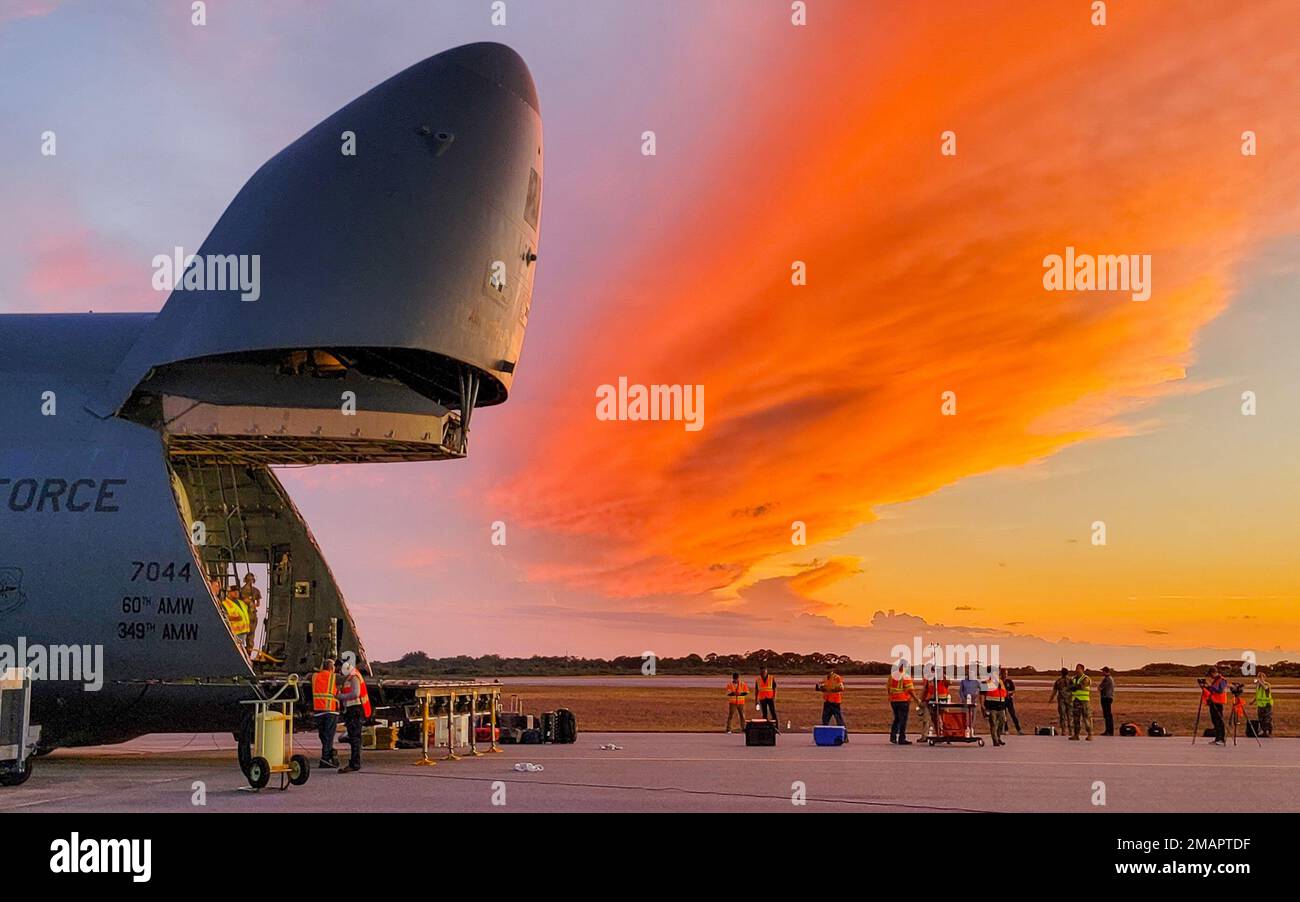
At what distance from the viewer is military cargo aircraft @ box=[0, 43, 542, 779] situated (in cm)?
1981

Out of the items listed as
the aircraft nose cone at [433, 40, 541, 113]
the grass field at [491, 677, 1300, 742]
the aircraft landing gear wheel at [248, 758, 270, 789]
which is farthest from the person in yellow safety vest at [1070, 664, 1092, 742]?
the aircraft landing gear wheel at [248, 758, 270, 789]

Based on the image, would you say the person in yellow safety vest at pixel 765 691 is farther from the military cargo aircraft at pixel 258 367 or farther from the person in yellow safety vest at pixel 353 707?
the person in yellow safety vest at pixel 353 707

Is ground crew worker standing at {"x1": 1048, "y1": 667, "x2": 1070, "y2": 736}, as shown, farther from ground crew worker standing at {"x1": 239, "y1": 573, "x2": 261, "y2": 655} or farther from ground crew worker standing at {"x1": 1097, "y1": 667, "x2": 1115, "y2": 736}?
ground crew worker standing at {"x1": 239, "y1": 573, "x2": 261, "y2": 655}

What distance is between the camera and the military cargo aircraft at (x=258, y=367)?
65.0ft

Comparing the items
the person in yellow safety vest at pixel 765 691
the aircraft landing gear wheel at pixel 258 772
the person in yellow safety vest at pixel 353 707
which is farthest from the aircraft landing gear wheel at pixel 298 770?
the person in yellow safety vest at pixel 765 691

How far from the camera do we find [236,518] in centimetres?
2497

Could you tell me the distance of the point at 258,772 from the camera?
1641 centimetres

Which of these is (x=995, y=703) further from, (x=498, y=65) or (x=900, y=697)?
(x=498, y=65)

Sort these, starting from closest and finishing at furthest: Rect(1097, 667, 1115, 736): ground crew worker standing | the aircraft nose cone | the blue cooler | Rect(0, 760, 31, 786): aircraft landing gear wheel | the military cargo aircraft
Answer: Rect(0, 760, 31, 786): aircraft landing gear wheel → the military cargo aircraft → the aircraft nose cone → the blue cooler → Rect(1097, 667, 1115, 736): ground crew worker standing

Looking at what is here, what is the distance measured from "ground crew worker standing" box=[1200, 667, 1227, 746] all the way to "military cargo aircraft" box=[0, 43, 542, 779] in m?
19.0

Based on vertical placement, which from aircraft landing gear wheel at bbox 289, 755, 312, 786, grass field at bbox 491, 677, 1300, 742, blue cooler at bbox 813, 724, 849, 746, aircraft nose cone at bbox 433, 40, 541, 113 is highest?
aircraft nose cone at bbox 433, 40, 541, 113

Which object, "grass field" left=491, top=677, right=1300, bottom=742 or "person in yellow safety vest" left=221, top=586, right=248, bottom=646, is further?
"grass field" left=491, top=677, right=1300, bottom=742
